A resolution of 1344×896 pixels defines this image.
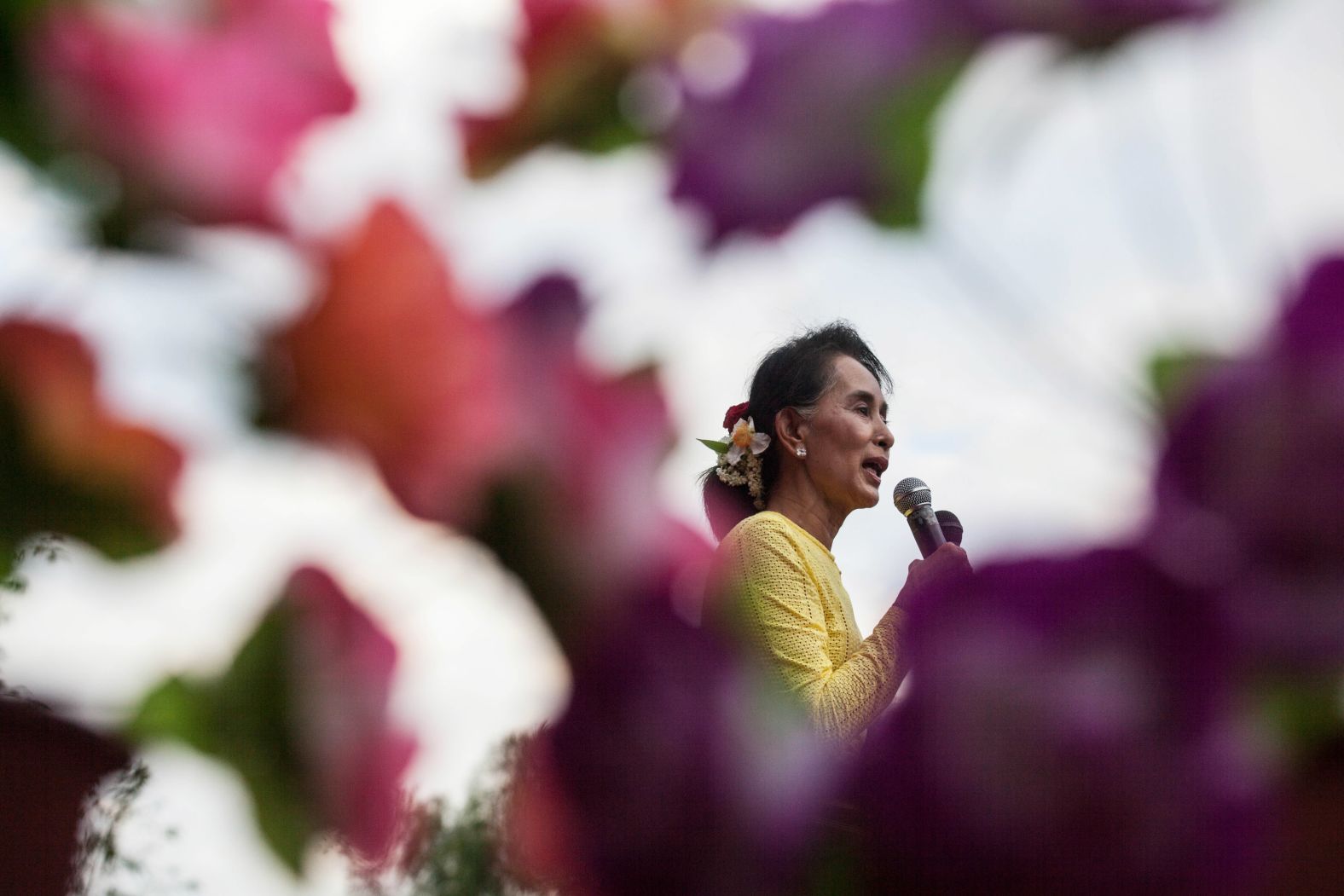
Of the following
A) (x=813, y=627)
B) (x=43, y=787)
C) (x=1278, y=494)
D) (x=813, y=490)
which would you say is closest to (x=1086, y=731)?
(x=1278, y=494)

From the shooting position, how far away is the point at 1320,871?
0.19 m

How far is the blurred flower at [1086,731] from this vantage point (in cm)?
18

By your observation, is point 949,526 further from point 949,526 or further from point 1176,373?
point 1176,373

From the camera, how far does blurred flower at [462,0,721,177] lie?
21 cm

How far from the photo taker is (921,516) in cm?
106

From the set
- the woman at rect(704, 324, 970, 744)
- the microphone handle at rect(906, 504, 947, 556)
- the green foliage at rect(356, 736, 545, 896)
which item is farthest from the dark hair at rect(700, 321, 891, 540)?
the green foliage at rect(356, 736, 545, 896)

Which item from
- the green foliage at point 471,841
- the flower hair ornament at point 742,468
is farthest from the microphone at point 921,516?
the green foliage at point 471,841

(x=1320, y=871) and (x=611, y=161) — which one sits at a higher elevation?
(x=611, y=161)

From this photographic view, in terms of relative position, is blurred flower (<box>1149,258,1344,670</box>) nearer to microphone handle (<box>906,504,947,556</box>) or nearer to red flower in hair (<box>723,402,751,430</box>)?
microphone handle (<box>906,504,947,556</box>)

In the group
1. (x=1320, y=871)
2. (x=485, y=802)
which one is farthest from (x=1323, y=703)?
(x=485, y=802)

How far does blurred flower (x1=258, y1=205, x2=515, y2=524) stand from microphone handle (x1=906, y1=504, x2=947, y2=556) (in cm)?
89

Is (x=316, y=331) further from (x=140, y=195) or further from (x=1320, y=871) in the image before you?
(x=1320, y=871)

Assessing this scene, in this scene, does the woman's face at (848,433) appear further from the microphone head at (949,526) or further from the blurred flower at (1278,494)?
the blurred flower at (1278,494)

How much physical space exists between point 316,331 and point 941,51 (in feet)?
0.33
